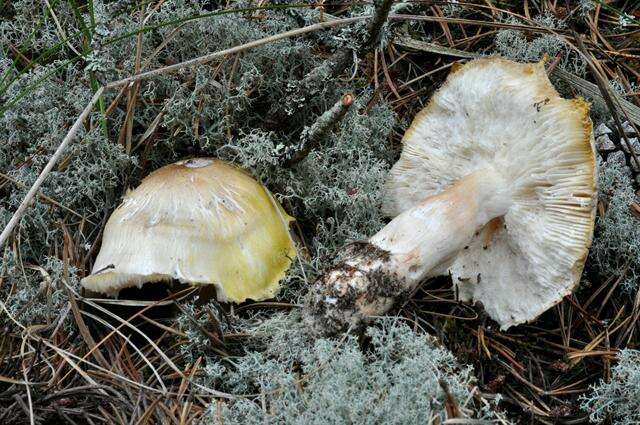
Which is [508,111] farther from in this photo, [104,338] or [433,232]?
[104,338]

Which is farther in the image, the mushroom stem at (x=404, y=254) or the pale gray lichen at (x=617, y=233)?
the pale gray lichen at (x=617, y=233)

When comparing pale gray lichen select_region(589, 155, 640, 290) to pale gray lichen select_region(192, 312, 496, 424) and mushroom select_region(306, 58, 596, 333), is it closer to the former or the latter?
mushroom select_region(306, 58, 596, 333)

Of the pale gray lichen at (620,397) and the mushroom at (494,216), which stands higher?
the mushroom at (494,216)

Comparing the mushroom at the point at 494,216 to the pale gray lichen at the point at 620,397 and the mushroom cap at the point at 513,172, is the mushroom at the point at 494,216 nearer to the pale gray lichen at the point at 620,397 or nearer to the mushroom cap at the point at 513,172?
the mushroom cap at the point at 513,172

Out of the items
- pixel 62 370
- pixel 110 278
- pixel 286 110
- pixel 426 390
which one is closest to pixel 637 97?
pixel 286 110

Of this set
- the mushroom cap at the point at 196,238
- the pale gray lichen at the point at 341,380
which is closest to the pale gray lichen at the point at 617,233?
the pale gray lichen at the point at 341,380

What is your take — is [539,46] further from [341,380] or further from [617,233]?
[341,380]

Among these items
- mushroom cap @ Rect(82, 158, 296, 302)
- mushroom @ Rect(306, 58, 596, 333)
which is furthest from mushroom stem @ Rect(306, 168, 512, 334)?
mushroom cap @ Rect(82, 158, 296, 302)

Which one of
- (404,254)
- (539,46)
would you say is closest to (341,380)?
(404,254)
